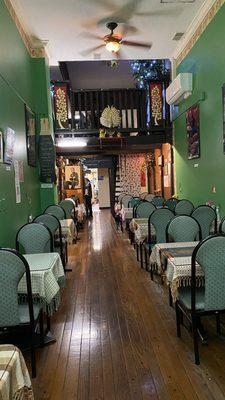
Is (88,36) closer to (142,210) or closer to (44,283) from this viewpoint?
(142,210)

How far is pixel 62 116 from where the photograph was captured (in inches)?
347

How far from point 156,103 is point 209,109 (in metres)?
3.31

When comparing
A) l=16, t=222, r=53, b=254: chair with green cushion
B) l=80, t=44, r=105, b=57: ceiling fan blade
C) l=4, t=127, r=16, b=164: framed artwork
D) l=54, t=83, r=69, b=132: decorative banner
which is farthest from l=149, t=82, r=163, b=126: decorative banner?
l=16, t=222, r=53, b=254: chair with green cushion

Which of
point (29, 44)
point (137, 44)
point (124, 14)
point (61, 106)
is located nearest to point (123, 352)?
point (124, 14)

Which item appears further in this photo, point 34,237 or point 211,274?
point 34,237

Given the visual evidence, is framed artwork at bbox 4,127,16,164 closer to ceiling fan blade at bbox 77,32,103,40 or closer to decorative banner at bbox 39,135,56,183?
decorative banner at bbox 39,135,56,183

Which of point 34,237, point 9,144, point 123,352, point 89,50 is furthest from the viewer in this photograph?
point 89,50

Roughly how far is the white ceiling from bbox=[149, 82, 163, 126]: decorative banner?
1573 millimetres

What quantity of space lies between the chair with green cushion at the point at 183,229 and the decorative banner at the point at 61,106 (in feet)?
18.9

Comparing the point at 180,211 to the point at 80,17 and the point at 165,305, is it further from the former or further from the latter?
the point at 80,17

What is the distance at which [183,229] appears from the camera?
390 centimetres

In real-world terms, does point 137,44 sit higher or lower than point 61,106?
higher

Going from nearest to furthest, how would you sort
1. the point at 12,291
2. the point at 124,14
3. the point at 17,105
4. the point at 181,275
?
the point at 12,291
the point at 181,275
the point at 17,105
the point at 124,14

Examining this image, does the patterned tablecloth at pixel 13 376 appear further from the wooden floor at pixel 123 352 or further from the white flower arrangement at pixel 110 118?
the white flower arrangement at pixel 110 118
